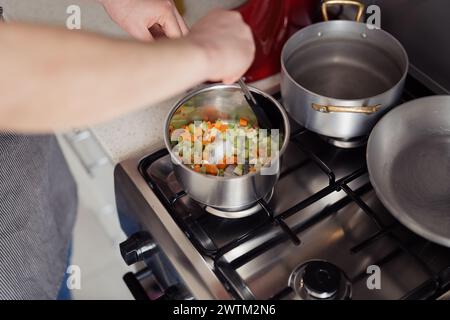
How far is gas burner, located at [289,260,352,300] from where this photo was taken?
2.14 ft

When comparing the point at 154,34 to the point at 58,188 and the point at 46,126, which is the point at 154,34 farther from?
the point at 58,188

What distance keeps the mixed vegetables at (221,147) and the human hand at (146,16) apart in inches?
5.6

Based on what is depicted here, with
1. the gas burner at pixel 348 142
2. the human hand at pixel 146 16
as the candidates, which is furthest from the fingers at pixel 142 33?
the gas burner at pixel 348 142

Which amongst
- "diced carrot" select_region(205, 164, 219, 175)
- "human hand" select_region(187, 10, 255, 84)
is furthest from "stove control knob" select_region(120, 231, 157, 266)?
"human hand" select_region(187, 10, 255, 84)

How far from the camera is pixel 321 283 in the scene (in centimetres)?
66

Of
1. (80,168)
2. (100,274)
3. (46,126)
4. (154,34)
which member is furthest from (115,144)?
(100,274)

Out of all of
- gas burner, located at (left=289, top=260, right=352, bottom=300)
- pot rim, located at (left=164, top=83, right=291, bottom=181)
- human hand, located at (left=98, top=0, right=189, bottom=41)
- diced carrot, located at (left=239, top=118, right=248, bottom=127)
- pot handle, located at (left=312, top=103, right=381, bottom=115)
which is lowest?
gas burner, located at (left=289, top=260, right=352, bottom=300)

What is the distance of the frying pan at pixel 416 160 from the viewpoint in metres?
0.71

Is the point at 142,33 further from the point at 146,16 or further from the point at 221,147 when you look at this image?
the point at 221,147

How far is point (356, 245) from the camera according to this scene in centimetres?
70

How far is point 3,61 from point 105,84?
0.31 ft

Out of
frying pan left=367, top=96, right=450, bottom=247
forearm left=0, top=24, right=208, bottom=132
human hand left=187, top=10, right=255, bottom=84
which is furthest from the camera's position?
frying pan left=367, top=96, right=450, bottom=247

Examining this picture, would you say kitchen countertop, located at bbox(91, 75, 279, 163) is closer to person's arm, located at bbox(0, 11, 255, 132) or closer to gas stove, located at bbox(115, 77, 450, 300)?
gas stove, located at bbox(115, 77, 450, 300)

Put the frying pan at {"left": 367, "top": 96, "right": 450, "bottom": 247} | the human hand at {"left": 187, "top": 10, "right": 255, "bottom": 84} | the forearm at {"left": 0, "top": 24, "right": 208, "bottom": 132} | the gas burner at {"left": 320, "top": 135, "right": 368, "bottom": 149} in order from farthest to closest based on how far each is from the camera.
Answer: the gas burner at {"left": 320, "top": 135, "right": 368, "bottom": 149}
the frying pan at {"left": 367, "top": 96, "right": 450, "bottom": 247}
the human hand at {"left": 187, "top": 10, "right": 255, "bottom": 84}
the forearm at {"left": 0, "top": 24, "right": 208, "bottom": 132}
